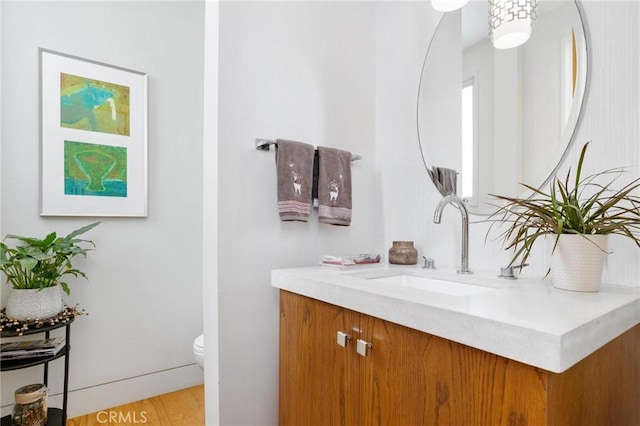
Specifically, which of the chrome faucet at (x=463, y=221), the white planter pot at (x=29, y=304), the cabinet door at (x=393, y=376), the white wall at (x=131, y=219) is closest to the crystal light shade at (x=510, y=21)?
the chrome faucet at (x=463, y=221)

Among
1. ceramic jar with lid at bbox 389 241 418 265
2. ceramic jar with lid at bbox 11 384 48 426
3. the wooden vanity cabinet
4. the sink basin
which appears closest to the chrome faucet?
the sink basin

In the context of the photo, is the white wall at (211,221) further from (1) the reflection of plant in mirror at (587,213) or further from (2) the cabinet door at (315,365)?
(1) the reflection of plant in mirror at (587,213)

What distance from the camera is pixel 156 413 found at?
1860 millimetres

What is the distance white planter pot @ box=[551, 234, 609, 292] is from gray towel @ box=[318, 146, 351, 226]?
31.5 inches

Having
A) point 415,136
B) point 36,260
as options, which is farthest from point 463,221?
point 36,260

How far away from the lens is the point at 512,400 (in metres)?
0.60

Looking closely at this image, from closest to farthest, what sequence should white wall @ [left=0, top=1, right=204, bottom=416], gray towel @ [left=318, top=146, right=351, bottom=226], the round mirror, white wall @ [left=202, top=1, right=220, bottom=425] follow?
the round mirror < white wall @ [left=202, top=1, right=220, bottom=425] < gray towel @ [left=318, top=146, right=351, bottom=226] < white wall @ [left=0, top=1, right=204, bottom=416]

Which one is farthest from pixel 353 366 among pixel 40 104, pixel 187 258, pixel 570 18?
pixel 40 104

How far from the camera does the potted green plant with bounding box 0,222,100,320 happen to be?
59.0 inches

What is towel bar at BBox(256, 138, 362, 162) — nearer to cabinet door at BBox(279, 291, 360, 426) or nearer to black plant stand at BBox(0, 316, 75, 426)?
cabinet door at BBox(279, 291, 360, 426)

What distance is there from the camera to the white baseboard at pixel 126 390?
1.79 m

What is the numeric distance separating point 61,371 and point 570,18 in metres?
2.74

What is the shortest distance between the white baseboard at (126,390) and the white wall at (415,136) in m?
1.62

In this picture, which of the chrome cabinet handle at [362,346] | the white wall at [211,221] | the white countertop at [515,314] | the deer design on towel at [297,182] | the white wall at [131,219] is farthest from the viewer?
the white wall at [131,219]
